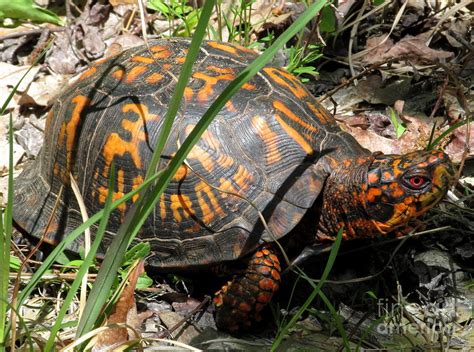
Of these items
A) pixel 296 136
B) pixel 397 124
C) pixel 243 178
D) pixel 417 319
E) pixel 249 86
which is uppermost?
pixel 249 86

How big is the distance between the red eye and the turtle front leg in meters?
0.68

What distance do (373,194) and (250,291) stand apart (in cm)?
70

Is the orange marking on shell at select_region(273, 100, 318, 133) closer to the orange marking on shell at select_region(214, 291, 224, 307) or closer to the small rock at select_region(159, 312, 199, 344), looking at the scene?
the orange marking on shell at select_region(214, 291, 224, 307)

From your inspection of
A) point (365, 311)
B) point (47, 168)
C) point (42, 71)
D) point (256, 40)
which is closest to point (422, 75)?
point (256, 40)

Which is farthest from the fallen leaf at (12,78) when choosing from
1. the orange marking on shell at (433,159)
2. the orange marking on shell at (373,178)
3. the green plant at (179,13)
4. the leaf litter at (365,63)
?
the orange marking on shell at (433,159)

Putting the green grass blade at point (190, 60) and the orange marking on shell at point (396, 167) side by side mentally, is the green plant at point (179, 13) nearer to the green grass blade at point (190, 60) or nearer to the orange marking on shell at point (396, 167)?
the orange marking on shell at point (396, 167)

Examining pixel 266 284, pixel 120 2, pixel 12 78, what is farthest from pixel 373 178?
pixel 120 2

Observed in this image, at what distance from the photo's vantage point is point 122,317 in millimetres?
2738

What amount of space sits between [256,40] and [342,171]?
205 cm

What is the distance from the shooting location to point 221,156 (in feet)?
9.55

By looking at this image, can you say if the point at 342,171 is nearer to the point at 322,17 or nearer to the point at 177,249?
the point at 177,249

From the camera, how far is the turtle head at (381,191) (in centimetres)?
272

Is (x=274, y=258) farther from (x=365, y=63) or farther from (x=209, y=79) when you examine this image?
(x=365, y=63)

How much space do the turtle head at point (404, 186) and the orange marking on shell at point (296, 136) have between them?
0.30 m
